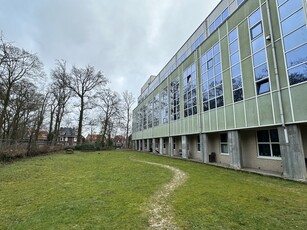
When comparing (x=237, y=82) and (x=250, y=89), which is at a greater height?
(x=237, y=82)

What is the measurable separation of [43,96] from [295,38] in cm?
3028

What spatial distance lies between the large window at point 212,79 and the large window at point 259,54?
3.20 m

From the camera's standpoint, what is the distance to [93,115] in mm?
42844

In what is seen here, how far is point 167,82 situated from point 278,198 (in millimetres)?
20708

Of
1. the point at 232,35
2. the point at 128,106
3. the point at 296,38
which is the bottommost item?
the point at 296,38

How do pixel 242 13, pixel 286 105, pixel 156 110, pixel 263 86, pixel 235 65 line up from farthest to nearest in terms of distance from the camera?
pixel 156 110 → pixel 235 65 → pixel 242 13 → pixel 263 86 → pixel 286 105

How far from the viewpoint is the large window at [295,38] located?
812cm

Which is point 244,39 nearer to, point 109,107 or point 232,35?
point 232,35

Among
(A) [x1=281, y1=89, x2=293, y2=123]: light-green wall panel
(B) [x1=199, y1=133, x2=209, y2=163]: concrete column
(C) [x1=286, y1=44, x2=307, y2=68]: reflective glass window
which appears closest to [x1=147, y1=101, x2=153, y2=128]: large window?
(B) [x1=199, y1=133, x2=209, y2=163]: concrete column

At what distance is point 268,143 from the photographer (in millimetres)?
11117

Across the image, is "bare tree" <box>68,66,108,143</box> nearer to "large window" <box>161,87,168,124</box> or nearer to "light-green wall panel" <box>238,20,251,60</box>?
"large window" <box>161,87,168,124</box>

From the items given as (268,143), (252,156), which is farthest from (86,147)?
(268,143)

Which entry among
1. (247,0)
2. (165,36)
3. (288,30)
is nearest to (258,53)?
(288,30)

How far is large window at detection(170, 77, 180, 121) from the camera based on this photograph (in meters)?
21.2
